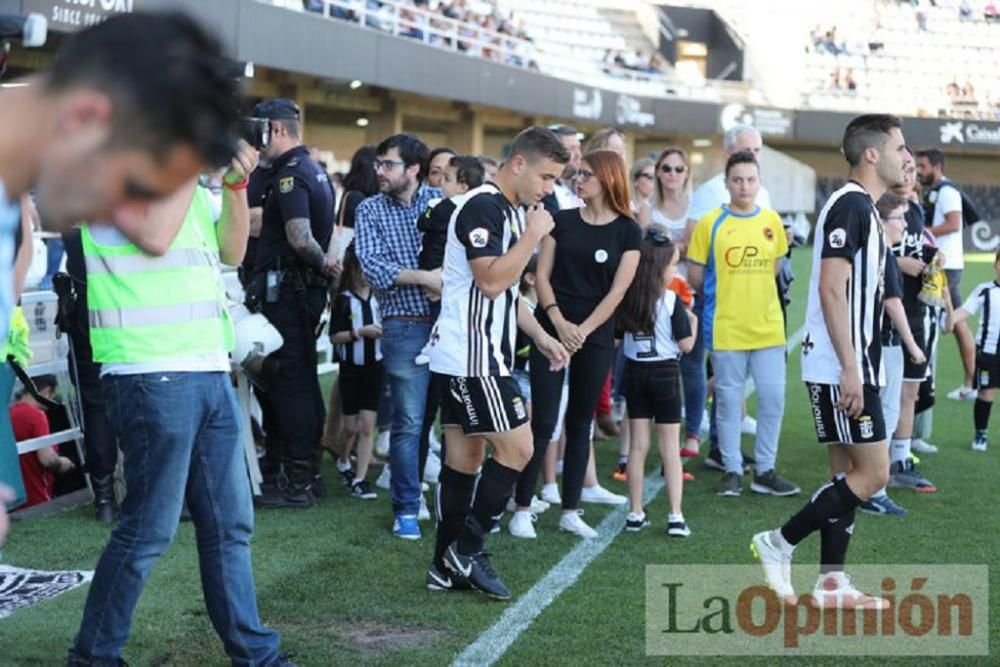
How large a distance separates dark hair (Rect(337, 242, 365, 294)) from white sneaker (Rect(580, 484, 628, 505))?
1.73 metres

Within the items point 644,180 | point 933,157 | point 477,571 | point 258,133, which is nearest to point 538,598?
point 477,571

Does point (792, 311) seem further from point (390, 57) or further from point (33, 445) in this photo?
point (33, 445)

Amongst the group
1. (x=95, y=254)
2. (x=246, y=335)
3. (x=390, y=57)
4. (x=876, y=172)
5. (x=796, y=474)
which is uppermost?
(x=390, y=57)

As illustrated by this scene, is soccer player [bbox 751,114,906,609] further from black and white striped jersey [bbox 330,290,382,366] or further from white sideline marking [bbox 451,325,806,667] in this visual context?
black and white striped jersey [bbox 330,290,382,366]

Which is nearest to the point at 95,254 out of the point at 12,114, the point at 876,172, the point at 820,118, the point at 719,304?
the point at 12,114

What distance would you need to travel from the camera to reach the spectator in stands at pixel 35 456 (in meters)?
7.15

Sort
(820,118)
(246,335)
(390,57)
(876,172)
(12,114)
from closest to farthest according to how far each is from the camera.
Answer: (12,114) → (876,172) → (246,335) → (390,57) → (820,118)

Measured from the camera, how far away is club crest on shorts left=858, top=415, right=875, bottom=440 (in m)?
5.41

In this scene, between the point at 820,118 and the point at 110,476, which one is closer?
the point at 110,476

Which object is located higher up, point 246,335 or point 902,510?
point 246,335

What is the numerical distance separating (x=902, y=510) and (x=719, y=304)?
1.54 meters

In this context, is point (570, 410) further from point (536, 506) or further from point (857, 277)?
point (857, 277)

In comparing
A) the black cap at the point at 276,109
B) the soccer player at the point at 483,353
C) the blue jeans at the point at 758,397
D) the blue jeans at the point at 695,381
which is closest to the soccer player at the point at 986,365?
the blue jeans at the point at 695,381

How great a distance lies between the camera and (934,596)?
5859 millimetres
